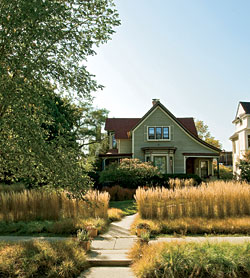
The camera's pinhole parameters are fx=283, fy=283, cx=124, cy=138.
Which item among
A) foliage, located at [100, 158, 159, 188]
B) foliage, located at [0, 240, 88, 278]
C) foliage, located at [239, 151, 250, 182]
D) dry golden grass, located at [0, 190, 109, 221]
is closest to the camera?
foliage, located at [0, 240, 88, 278]

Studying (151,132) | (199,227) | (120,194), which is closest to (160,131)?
(151,132)

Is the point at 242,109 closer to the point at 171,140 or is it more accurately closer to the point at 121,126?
the point at 171,140

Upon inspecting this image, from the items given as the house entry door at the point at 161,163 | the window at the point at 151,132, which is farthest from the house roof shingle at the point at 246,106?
the house entry door at the point at 161,163

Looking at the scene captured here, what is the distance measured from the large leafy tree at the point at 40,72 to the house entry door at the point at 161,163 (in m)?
19.5

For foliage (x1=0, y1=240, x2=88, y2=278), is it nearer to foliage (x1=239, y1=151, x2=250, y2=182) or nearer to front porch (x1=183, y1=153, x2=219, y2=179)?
foliage (x1=239, y1=151, x2=250, y2=182)

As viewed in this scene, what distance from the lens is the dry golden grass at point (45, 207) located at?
1071 centimetres

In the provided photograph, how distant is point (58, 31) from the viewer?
22.5 ft

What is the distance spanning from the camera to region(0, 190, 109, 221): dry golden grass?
10711 millimetres

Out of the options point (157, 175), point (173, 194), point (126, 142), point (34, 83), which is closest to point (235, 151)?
point (126, 142)

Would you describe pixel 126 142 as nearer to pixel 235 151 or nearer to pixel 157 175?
pixel 157 175

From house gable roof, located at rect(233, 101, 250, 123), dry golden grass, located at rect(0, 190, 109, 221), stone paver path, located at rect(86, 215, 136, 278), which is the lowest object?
stone paver path, located at rect(86, 215, 136, 278)

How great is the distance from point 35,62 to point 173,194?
7001 mm

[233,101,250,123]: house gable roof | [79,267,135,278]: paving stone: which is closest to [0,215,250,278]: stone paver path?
[79,267,135,278]: paving stone

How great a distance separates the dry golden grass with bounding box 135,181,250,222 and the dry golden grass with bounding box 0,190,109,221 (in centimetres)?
169
